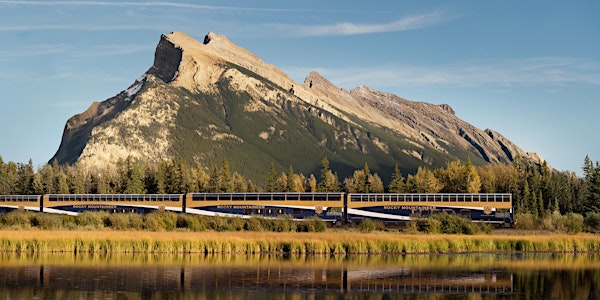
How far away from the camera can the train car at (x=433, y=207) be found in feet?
333

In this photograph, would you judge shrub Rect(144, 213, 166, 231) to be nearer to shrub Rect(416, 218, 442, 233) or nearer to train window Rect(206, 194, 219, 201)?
train window Rect(206, 194, 219, 201)

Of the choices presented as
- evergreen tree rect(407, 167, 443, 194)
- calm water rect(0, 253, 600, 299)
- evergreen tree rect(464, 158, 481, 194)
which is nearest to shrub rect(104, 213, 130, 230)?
calm water rect(0, 253, 600, 299)

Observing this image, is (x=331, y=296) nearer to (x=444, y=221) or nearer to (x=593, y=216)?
(x=444, y=221)

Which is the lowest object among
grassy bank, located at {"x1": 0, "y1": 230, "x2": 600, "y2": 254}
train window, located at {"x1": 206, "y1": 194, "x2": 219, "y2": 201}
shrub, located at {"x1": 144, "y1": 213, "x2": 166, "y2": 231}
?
grassy bank, located at {"x1": 0, "y1": 230, "x2": 600, "y2": 254}

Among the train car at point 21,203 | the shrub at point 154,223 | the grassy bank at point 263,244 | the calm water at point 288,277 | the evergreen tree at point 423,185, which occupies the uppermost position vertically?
the evergreen tree at point 423,185

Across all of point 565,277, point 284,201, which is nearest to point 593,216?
point 284,201

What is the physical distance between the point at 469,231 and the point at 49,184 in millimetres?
117299

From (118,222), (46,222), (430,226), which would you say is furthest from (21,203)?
(430,226)

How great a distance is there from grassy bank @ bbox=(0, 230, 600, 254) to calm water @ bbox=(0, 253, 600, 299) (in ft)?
8.93

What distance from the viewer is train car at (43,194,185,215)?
11462 cm

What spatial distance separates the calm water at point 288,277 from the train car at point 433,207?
3660 centimetres

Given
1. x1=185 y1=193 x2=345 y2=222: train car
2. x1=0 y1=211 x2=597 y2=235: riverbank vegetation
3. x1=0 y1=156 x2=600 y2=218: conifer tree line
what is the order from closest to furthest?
x1=0 y1=211 x2=597 y2=235: riverbank vegetation, x1=185 y1=193 x2=345 y2=222: train car, x1=0 y1=156 x2=600 y2=218: conifer tree line

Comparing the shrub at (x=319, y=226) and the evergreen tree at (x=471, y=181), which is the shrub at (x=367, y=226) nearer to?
the shrub at (x=319, y=226)

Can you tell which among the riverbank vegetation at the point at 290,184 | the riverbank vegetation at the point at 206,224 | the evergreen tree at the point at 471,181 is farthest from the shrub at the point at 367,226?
the evergreen tree at the point at 471,181
